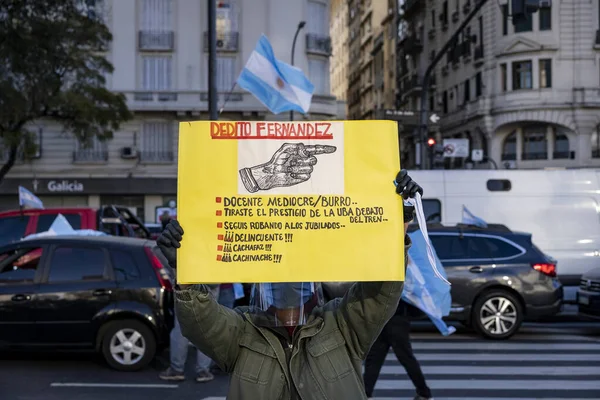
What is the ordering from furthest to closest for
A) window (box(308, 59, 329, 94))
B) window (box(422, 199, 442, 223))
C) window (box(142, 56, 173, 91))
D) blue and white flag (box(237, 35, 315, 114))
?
window (box(308, 59, 329, 94))
window (box(142, 56, 173, 91))
window (box(422, 199, 442, 223))
blue and white flag (box(237, 35, 315, 114))

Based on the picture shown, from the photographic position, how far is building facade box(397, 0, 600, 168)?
143 feet

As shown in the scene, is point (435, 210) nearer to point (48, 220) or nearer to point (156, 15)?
point (48, 220)

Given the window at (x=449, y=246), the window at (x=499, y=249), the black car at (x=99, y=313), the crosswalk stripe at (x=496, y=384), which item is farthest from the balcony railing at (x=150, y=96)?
the crosswalk stripe at (x=496, y=384)

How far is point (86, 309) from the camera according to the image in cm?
959

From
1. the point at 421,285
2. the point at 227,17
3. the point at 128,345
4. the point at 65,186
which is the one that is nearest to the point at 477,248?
the point at 421,285

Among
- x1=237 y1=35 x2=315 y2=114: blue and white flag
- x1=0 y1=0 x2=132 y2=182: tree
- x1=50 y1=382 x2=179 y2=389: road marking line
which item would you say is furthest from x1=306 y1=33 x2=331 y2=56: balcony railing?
x1=50 y1=382 x2=179 y2=389: road marking line

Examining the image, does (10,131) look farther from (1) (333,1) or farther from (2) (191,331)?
(1) (333,1)

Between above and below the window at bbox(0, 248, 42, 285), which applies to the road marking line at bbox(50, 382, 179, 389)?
below

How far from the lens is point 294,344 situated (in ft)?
11.3

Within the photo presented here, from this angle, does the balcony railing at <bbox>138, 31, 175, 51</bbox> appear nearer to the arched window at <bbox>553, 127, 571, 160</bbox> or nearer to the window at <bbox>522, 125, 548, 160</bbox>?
the window at <bbox>522, 125, 548, 160</bbox>

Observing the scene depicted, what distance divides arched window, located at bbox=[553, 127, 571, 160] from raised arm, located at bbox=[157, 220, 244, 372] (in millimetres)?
43397

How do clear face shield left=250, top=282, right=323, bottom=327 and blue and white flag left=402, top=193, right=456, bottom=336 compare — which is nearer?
clear face shield left=250, top=282, right=323, bottom=327

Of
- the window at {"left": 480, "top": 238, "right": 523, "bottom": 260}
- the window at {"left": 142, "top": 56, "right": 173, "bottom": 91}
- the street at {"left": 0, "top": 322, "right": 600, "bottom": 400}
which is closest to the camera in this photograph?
the street at {"left": 0, "top": 322, "right": 600, "bottom": 400}

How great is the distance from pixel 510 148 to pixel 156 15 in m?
20.8
